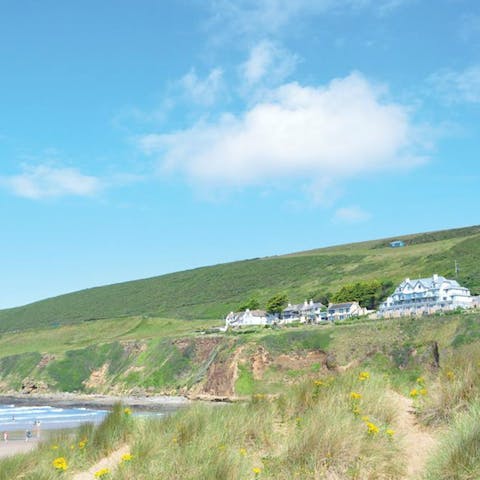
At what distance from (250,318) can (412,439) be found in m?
123

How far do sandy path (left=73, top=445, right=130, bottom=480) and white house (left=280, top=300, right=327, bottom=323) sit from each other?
112 metres

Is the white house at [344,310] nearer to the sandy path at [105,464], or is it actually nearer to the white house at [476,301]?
the white house at [476,301]

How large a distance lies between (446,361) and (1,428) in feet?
191

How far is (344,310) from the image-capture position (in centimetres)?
12069

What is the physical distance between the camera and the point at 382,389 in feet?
35.3

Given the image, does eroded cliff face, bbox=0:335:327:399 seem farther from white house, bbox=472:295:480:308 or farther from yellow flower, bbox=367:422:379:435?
yellow flower, bbox=367:422:379:435

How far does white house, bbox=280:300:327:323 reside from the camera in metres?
125

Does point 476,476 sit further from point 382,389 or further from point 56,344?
point 56,344

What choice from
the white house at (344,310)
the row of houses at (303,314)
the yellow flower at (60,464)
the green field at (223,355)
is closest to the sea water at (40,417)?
the green field at (223,355)

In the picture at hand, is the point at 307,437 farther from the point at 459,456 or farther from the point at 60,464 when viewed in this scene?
the point at 60,464

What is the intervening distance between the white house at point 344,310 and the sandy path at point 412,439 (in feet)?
360

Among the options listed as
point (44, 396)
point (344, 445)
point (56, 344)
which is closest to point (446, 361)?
point (344, 445)

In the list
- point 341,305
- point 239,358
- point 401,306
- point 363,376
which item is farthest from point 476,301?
point 363,376

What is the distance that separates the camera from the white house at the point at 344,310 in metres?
119
